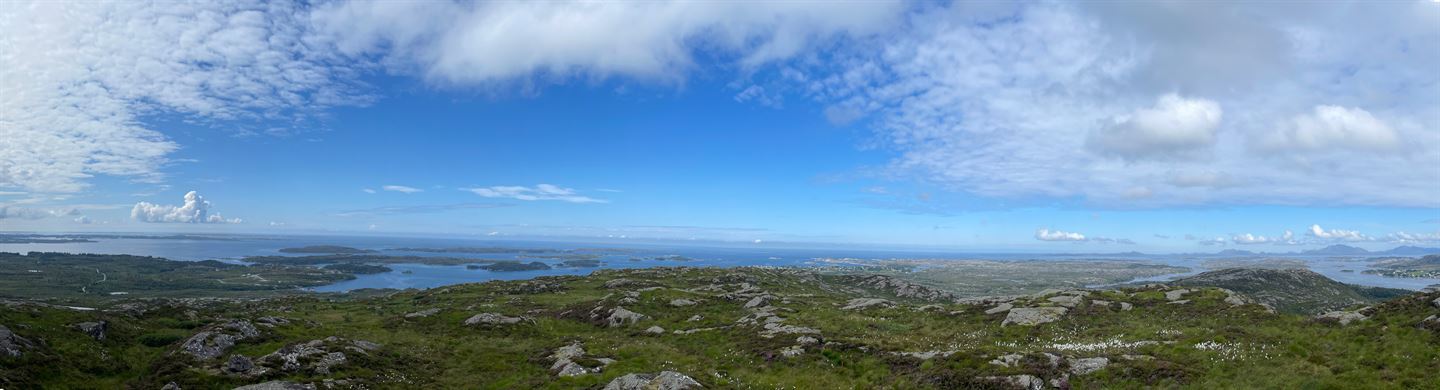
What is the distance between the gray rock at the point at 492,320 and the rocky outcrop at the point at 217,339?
2006cm

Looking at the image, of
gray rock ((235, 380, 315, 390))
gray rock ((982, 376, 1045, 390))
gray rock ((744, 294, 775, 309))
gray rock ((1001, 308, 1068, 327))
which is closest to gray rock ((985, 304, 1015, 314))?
gray rock ((1001, 308, 1068, 327))

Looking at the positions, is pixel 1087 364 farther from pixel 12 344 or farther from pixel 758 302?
pixel 12 344

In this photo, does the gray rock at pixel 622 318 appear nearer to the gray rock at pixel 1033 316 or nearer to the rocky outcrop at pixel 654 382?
the rocky outcrop at pixel 654 382

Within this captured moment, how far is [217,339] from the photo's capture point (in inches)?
1615

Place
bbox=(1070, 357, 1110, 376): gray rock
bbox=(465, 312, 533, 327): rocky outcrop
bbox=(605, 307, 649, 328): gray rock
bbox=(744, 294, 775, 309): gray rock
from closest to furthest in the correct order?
1. bbox=(1070, 357, 1110, 376): gray rock
2. bbox=(465, 312, 533, 327): rocky outcrop
3. bbox=(605, 307, 649, 328): gray rock
4. bbox=(744, 294, 775, 309): gray rock

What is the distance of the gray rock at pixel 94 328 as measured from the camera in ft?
130

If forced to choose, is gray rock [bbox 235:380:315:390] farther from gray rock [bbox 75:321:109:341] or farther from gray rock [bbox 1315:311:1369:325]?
gray rock [bbox 1315:311:1369:325]

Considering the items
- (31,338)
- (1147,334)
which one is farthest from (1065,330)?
(31,338)

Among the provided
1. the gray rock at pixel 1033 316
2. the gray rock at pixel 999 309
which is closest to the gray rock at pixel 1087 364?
the gray rock at pixel 1033 316

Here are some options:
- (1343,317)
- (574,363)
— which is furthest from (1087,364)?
(574,363)

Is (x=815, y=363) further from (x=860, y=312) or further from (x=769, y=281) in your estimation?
(x=769, y=281)

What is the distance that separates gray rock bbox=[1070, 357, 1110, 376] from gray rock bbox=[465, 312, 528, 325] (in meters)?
54.3

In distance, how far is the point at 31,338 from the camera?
1344 inches

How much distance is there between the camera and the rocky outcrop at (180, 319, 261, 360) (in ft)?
126
